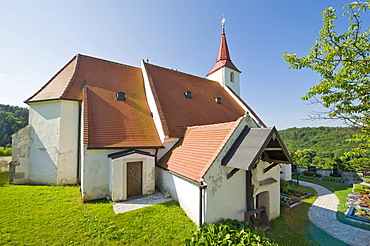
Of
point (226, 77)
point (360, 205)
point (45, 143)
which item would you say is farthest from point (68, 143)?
point (360, 205)

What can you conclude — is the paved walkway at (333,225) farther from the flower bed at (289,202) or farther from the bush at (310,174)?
the bush at (310,174)

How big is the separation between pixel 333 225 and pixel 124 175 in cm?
1062

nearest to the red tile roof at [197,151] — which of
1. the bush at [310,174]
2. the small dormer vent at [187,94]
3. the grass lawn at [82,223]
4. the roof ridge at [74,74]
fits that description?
the grass lawn at [82,223]

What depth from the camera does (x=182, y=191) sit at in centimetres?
707

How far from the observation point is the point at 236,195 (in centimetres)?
657

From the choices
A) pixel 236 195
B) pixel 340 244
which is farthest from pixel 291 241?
pixel 236 195

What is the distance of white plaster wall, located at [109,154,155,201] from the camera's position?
7.91 meters

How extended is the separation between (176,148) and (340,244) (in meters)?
7.99

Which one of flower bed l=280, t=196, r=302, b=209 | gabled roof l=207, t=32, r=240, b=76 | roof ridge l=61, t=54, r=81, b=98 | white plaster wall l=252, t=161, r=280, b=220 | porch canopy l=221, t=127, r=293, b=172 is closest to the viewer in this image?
porch canopy l=221, t=127, r=293, b=172

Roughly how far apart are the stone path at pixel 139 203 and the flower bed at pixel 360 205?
10.4 meters

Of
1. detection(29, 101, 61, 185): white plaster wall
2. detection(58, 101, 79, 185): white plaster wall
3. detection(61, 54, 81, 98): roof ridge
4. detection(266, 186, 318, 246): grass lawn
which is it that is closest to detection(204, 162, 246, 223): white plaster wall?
detection(266, 186, 318, 246): grass lawn

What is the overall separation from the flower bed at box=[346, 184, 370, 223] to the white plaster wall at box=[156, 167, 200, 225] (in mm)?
9259

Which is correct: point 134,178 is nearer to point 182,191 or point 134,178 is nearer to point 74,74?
point 182,191

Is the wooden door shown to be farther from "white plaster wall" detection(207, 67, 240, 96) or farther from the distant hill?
the distant hill
